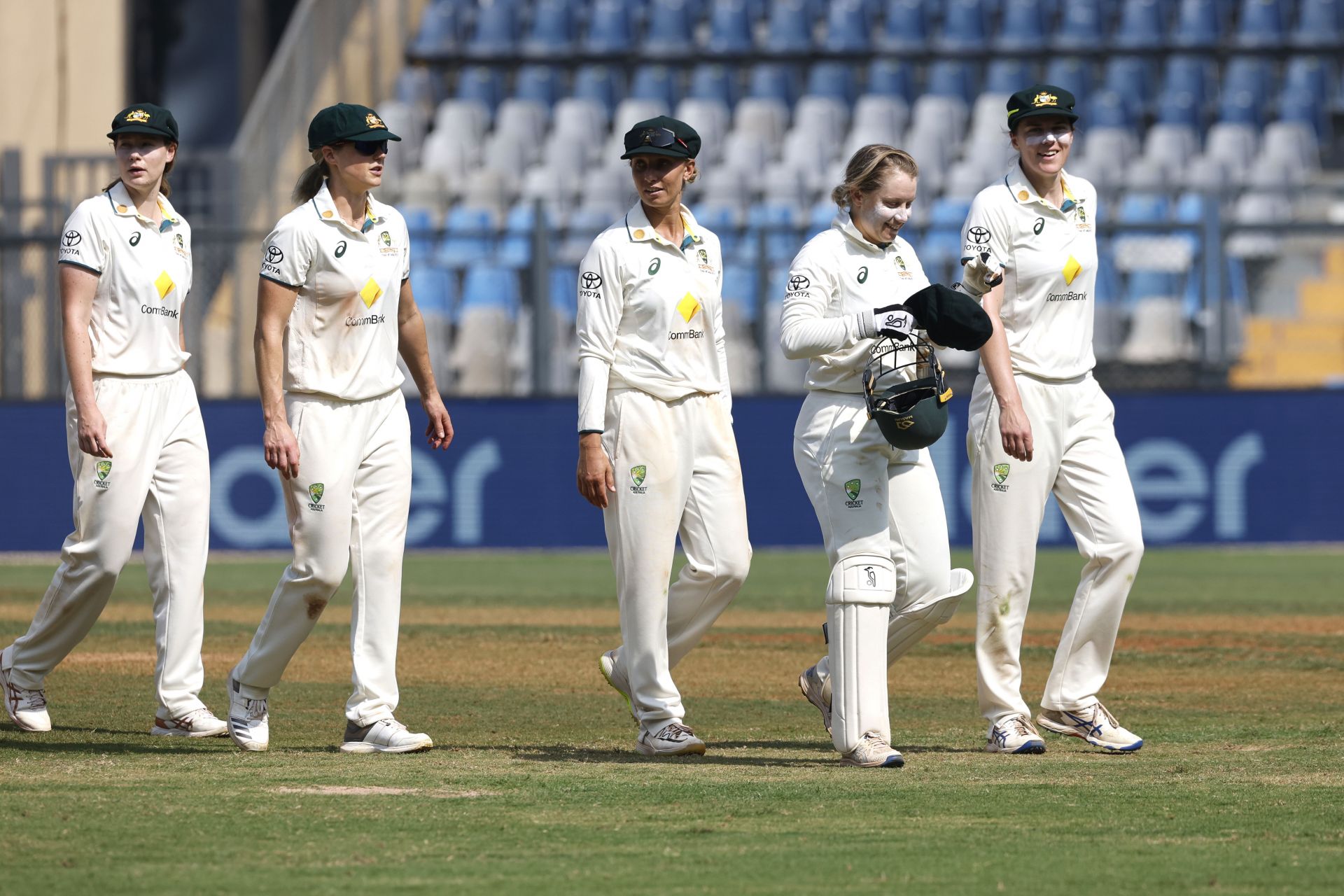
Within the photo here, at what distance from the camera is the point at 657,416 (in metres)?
6.85

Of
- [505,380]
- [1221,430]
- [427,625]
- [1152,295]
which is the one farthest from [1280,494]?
[427,625]

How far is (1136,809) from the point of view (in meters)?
5.71

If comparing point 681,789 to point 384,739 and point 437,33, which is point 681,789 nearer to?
point 384,739

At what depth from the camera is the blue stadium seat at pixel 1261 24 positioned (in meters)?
24.2

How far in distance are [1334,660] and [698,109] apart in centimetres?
1484

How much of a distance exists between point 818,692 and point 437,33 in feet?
65.3

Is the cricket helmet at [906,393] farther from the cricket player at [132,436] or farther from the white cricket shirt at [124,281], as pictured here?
the white cricket shirt at [124,281]

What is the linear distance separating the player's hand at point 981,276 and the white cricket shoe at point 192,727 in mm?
3206

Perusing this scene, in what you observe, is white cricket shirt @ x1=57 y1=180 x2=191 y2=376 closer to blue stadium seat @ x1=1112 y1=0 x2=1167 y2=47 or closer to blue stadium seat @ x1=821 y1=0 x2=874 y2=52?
blue stadium seat @ x1=821 y1=0 x2=874 y2=52

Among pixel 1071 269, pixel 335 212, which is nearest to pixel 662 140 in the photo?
pixel 335 212

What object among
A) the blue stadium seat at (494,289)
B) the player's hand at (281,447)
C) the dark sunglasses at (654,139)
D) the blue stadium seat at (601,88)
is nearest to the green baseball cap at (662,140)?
the dark sunglasses at (654,139)

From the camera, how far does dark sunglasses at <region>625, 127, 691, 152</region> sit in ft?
22.2

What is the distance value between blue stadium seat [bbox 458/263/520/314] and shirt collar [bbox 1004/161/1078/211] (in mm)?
11879

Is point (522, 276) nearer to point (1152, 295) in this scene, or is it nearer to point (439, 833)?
point (1152, 295)
